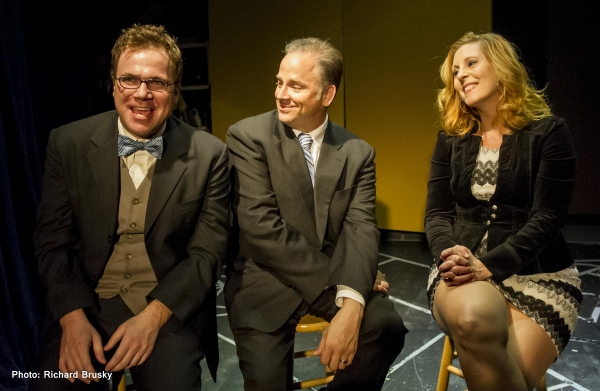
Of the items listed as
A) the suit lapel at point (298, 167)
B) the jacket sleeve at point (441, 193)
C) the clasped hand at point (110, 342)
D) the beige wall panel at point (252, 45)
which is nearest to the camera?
the clasped hand at point (110, 342)

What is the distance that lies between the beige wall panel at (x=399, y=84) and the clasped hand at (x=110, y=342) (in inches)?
159

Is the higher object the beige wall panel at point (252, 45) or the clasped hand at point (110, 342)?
the beige wall panel at point (252, 45)

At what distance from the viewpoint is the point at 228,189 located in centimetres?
216

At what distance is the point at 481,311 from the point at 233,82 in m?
4.49

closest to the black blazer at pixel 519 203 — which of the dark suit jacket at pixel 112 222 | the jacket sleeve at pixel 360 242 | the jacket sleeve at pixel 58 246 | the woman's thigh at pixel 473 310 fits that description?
the woman's thigh at pixel 473 310

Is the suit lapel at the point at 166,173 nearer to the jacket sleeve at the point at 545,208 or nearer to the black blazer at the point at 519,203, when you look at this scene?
the black blazer at the point at 519,203

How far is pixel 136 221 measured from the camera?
200cm

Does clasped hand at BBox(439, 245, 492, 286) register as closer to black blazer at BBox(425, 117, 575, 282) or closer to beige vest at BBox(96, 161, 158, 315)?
black blazer at BBox(425, 117, 575, 282)

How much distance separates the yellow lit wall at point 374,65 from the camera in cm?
508

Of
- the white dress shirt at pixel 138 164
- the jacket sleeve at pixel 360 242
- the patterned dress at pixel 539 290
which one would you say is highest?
the white dress shirt at pixel 138 164

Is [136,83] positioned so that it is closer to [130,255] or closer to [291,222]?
[130,255]

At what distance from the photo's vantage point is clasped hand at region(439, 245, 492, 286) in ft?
6.78

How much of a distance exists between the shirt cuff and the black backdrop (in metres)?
1.82

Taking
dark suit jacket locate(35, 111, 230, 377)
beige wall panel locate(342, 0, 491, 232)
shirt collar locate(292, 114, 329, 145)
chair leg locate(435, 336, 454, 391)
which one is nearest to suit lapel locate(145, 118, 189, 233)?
dark suit jacket locate(35, 111, 230, 377)
